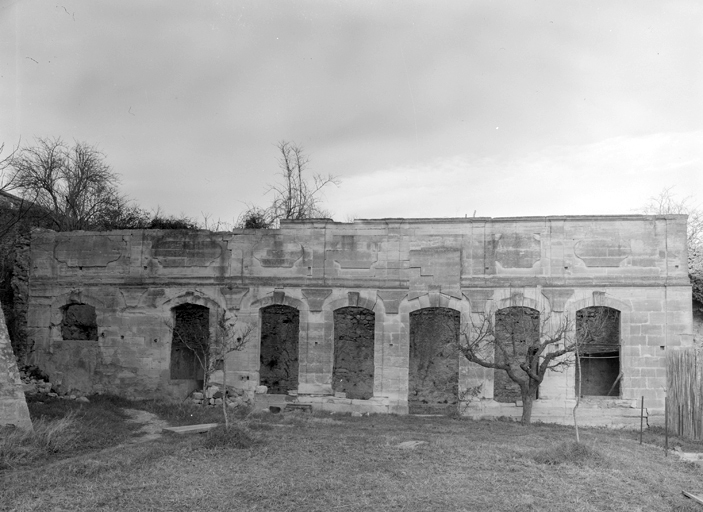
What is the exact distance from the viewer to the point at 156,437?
→ 42.7 ft

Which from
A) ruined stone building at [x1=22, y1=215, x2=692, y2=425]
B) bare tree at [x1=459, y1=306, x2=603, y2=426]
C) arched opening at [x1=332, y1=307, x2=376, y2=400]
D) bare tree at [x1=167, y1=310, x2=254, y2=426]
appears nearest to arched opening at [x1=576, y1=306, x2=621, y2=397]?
ruined stone building at [x1=22, y1=215, x2=692, y2=425]

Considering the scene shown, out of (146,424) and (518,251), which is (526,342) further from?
(146,424)

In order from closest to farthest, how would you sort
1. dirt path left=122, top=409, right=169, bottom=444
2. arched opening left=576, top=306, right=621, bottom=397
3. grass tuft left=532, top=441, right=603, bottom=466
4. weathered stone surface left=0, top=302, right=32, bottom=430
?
1. grass tuft left=532, top=441, right=603, bottom=466
2. weathered stone surface left=0, top=302, right=32, bottom=430
3. dirt path left=122, top=409, right=169, bottom=444
4. arched opening left=576, top=306, right=621, bottom=397

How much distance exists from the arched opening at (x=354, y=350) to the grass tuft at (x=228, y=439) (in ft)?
25.7

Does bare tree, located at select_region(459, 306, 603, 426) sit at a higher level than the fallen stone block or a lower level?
higher

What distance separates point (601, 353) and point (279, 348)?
30.6 ft

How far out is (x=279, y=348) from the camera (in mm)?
19797

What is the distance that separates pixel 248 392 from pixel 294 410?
1409 millimetres

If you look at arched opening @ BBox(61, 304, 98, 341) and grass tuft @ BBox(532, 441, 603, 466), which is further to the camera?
arched opening @ BBox(61, 304, 98, 341)

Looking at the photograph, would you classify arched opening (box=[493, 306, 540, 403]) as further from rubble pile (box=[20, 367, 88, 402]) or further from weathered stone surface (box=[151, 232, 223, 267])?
rubble pile (box=[20, 367, 88, 402])

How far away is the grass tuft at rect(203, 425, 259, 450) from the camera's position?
1120cm

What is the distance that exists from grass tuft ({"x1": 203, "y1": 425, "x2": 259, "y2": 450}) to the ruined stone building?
582cm

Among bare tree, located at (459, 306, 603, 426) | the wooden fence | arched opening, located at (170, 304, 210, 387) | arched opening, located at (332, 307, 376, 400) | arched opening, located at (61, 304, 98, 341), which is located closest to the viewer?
the wooden fence

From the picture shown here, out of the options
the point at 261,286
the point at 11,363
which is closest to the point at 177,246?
the point at 261,286
